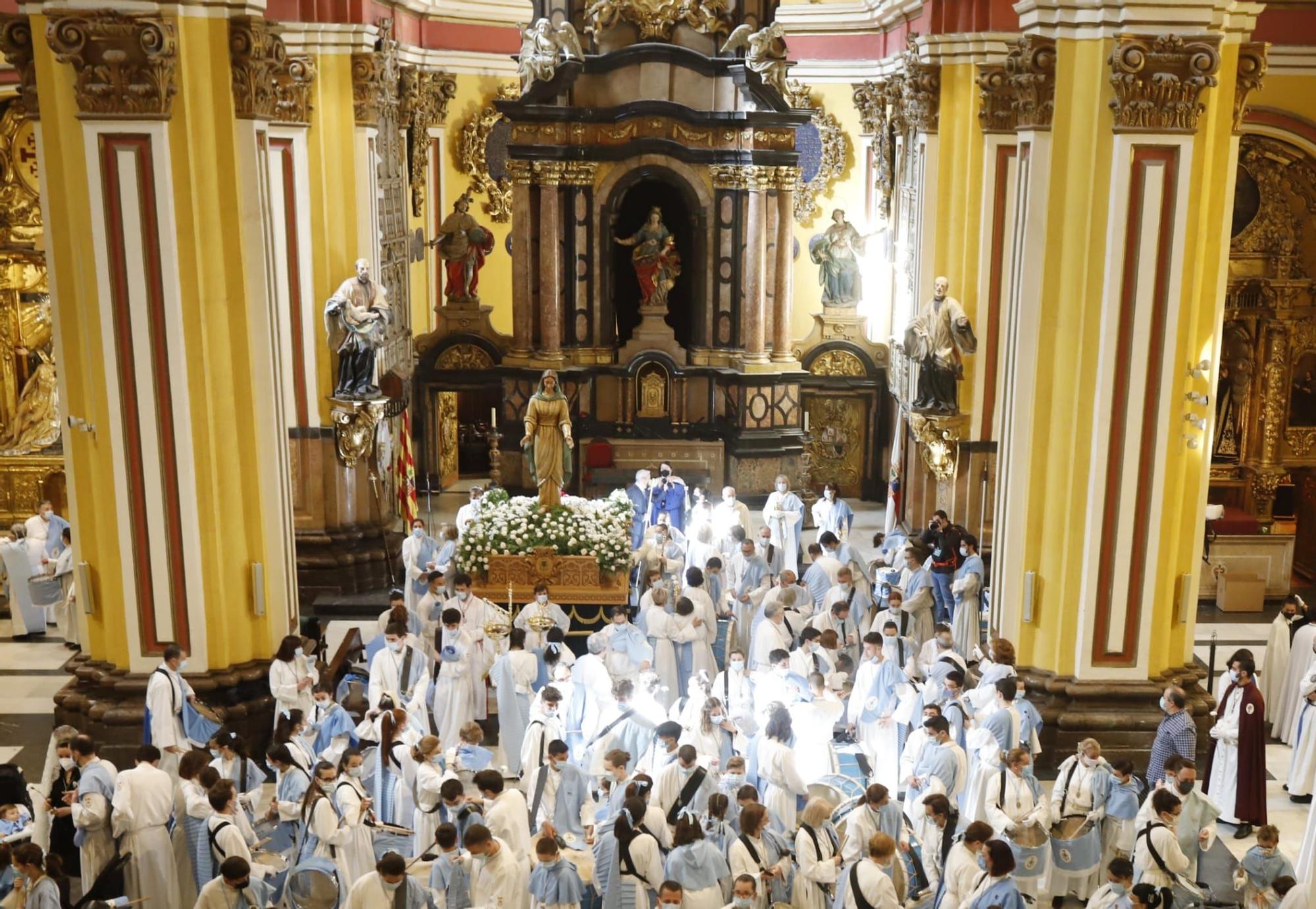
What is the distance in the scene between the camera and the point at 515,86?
85.4 feet

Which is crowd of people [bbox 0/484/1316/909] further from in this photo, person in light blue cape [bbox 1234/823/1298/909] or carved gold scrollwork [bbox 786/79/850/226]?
carved gold scrollwork [bbox 786/79/850/226]

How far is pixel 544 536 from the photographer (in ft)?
51.6

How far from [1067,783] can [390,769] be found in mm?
4949

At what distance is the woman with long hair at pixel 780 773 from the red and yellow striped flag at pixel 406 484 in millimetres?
8640

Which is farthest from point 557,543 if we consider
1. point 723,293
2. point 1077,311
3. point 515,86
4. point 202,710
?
point 515,86

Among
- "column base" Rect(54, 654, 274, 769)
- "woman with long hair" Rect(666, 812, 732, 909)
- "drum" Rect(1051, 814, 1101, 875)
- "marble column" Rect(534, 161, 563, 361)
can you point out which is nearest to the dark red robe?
"drum" Rect(1051, 814, 1101, 875)

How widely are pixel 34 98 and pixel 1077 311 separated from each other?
8426 millimetres


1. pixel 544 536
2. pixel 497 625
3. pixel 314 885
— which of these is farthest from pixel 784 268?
pixel 314 885

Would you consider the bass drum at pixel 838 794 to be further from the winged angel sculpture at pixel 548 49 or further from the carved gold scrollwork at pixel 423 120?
the carved gold scrollwork at pixel 423 120

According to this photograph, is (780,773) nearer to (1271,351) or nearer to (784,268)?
(1271,351)

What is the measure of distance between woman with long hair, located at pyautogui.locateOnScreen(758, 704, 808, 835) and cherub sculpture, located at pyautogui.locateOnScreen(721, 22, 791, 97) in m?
12.8

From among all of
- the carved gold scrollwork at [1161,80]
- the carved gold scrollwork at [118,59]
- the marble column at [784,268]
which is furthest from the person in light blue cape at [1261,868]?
the marble column at [784,268]

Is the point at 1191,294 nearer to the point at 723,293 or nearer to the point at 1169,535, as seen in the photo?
the point at 1169,535

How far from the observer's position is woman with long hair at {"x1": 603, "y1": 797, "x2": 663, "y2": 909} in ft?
30.9
